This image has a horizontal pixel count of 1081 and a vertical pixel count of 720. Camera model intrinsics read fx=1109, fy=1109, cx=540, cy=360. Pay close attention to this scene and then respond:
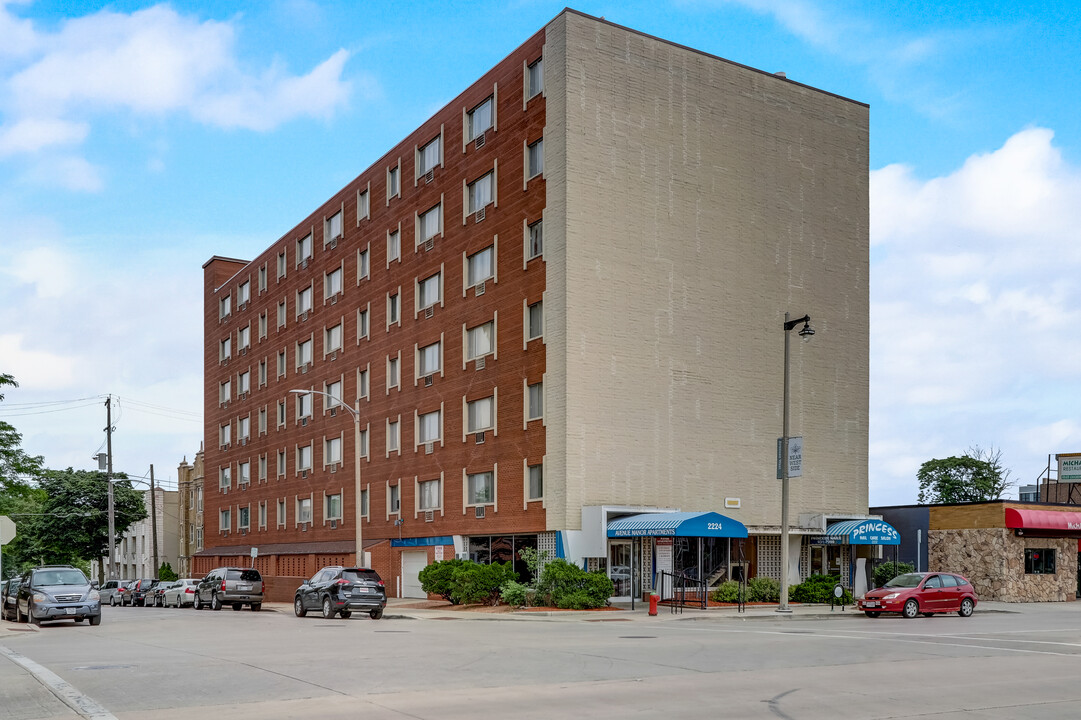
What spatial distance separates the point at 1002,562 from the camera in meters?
46.3

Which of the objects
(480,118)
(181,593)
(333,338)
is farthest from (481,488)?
(333,338)

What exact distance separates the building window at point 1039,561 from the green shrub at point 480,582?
23039mm

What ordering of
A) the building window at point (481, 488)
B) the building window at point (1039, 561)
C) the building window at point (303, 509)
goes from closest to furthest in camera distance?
1. the building window at point (481, 488)
2. the building window at point (1039, 561)
3. the building window at point (303, 509)

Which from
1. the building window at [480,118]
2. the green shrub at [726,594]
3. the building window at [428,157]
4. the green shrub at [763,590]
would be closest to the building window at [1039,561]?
the green shrub at [763,590]

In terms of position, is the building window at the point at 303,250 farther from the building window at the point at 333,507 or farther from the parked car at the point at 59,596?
the parked car at the point at 59,596

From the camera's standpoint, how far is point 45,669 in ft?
57.4

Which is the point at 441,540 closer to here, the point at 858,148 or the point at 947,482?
the point at 858,148

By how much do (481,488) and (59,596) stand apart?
17814 millimetres

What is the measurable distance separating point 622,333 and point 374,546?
18700mm

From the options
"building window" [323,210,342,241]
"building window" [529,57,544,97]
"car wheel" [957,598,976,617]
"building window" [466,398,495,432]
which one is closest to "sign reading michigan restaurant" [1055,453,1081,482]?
"car wheel" [957,598,976,617]

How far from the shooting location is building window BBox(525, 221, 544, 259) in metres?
42.9

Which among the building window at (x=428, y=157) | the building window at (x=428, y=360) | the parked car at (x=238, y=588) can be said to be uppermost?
the building window at (x=428, y=157)

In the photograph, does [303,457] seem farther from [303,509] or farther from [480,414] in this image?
[480,414]

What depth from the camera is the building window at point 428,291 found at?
50844mm
